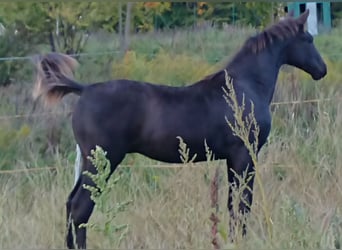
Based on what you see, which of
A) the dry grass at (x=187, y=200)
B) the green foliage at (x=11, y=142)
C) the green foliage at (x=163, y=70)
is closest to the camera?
the dry grass at (x=187, y=200)

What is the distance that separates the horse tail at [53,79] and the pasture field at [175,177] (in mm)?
525

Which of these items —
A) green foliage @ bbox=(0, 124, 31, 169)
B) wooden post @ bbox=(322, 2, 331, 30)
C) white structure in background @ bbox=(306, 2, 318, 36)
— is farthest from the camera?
wooden post @ bbox=(322, 2, 331, 30)

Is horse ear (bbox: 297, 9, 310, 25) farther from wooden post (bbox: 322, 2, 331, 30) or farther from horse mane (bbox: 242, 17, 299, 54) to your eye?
wooden post (bbox: 322, 2, 331, 30)

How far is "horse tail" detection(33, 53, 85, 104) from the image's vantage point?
3256 mm

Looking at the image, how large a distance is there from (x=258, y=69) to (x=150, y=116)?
2.08 ft

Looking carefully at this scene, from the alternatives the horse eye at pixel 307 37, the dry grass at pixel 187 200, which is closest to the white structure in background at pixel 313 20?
the dry grass at pixel 187 200

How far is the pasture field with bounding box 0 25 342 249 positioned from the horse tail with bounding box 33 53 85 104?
1.72 feet

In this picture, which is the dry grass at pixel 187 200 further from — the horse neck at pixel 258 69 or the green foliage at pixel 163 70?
the green foliage at pixel 163 70

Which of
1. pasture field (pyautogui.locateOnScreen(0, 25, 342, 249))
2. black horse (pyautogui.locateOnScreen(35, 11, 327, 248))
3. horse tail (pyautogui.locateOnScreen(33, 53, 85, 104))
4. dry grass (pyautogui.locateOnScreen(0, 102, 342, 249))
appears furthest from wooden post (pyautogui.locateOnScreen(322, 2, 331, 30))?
horse tail (pyautogui.locateOnScreen(33, 53, 85, 104))

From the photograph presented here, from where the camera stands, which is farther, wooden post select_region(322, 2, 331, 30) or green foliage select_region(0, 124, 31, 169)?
wooden post select_region(322, 2, 331, 30)

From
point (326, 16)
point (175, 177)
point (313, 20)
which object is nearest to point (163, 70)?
point (175, 177)

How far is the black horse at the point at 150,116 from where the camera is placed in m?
3.25

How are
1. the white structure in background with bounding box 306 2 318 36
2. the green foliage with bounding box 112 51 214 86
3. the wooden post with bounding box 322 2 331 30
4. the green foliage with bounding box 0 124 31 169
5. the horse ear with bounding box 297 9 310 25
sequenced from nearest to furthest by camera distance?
1. the horse ear with bounding box 297 9 310 25
2. the green foliage with bounding box 0 124 31 169
3. the green foliage with bounding box 112 51 214 86
4. the white structure in background with bounding box 306 2 318 36
5. the wooden post with bounding box 322 2 331 30

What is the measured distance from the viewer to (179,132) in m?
3.35
